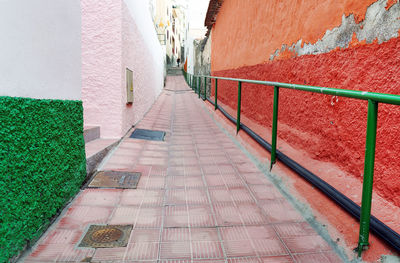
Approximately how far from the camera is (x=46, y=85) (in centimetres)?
225

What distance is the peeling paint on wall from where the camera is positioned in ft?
6.45

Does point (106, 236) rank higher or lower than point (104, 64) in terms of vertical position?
lower

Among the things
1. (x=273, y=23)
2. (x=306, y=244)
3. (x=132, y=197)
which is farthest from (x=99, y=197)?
(x=273, y=23)

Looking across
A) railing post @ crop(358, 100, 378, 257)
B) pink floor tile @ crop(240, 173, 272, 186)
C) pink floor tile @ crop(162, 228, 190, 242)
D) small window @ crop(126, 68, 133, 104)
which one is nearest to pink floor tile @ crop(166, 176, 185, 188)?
pink floor tile @ crop(240, 173, 272, 186)

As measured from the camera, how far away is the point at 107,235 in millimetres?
2209

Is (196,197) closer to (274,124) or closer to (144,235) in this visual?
(144,235)

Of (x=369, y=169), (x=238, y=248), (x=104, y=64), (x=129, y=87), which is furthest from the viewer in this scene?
(x=129, y=87)

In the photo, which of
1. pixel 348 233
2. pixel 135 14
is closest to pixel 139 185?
pixel 348 233

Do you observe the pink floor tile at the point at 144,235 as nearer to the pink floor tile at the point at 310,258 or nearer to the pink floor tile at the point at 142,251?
the pink floor tile at the point at 142,251

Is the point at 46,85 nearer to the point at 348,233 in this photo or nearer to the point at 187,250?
the point at 187,250

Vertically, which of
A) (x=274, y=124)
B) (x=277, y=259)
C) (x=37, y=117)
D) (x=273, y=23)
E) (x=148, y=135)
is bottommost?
(x=277, y=259)

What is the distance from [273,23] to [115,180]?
285 cm

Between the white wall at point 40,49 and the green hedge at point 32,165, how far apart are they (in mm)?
102

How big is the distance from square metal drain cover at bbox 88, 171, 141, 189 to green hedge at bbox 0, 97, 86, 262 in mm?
361
